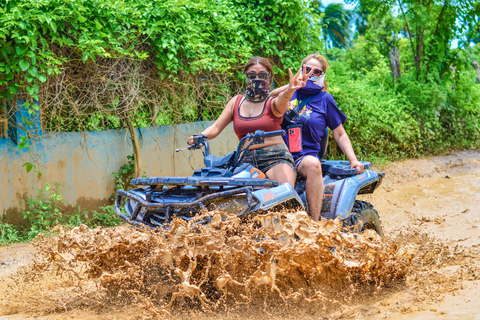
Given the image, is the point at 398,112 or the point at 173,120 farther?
the point at 398,112

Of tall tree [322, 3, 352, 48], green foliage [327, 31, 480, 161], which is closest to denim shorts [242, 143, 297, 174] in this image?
green foliage [327, 31, 480, 161]

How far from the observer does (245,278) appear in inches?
130

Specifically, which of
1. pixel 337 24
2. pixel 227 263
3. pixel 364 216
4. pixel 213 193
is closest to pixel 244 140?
pixel 213 193

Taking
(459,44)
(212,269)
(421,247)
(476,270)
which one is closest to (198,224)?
(212,269)

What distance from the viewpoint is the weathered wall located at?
19.1 feet

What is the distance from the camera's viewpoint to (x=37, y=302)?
12.6 ft

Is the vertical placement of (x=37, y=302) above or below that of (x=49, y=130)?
below

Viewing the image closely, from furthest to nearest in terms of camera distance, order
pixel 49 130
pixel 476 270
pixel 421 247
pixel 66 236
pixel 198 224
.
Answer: pixel 49 130 → pixel 421 247 → pixel 476 270 → pixel 66 236 → pixel 198 224

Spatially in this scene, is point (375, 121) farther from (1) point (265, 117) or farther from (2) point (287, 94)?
(2) point (287, 94)

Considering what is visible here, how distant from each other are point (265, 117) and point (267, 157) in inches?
12.9

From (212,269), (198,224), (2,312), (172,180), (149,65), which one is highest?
(149,65)

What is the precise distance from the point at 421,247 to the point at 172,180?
2.90 meters

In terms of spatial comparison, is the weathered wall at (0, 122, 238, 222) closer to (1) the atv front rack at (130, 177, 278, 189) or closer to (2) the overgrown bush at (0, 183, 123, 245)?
(2) the overgrown bush at (0, 183, 123, 245)

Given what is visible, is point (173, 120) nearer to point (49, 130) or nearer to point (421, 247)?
point (49, 130)
